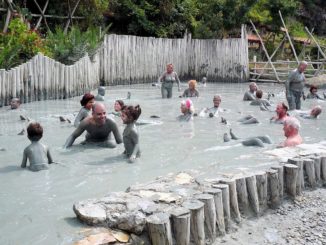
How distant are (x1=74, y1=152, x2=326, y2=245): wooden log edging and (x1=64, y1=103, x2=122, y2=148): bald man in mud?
2.57 metres

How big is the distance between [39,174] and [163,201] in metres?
2.42

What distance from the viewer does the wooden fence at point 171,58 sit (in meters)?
20.1

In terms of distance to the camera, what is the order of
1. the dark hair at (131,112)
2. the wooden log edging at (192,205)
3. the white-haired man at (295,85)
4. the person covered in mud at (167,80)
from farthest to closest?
the person covered in mud at (167,80) < the white-haired man at (295,85) < the dark hair at (131,112) < the wooden log edging at (192,205)

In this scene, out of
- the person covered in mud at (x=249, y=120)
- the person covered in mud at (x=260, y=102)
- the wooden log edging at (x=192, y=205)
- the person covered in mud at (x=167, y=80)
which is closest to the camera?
the wooden log edging at (x=192, y=205)

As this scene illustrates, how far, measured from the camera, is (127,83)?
2108 centimetres

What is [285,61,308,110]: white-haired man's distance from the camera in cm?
1320

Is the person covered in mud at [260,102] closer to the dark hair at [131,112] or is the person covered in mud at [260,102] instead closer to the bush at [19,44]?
the bush at [19,44]

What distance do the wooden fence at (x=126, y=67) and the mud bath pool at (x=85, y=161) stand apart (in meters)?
0.72

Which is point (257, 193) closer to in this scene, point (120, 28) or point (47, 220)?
point (47, 220)

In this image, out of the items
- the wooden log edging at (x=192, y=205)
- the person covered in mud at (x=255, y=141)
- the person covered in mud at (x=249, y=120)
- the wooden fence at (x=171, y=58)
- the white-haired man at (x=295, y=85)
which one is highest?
the wooden fence at (x=171, y=58)

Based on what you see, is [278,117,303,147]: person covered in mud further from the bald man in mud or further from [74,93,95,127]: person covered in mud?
[74,93,95,127]: person covered in mud

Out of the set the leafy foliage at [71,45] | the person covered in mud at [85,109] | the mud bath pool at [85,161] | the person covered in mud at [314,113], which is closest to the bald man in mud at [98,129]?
the mud bath pool at [85,161]

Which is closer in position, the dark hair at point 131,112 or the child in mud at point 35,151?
the child in mud at point 35,151

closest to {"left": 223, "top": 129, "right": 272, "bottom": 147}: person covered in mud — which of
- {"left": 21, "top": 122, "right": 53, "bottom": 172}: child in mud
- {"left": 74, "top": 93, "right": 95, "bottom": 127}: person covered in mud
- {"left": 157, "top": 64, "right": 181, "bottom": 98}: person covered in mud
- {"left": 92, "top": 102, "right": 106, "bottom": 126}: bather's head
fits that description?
{"left": 92, "top": 102, "right": 106, "bottom": 126}: bather's head
